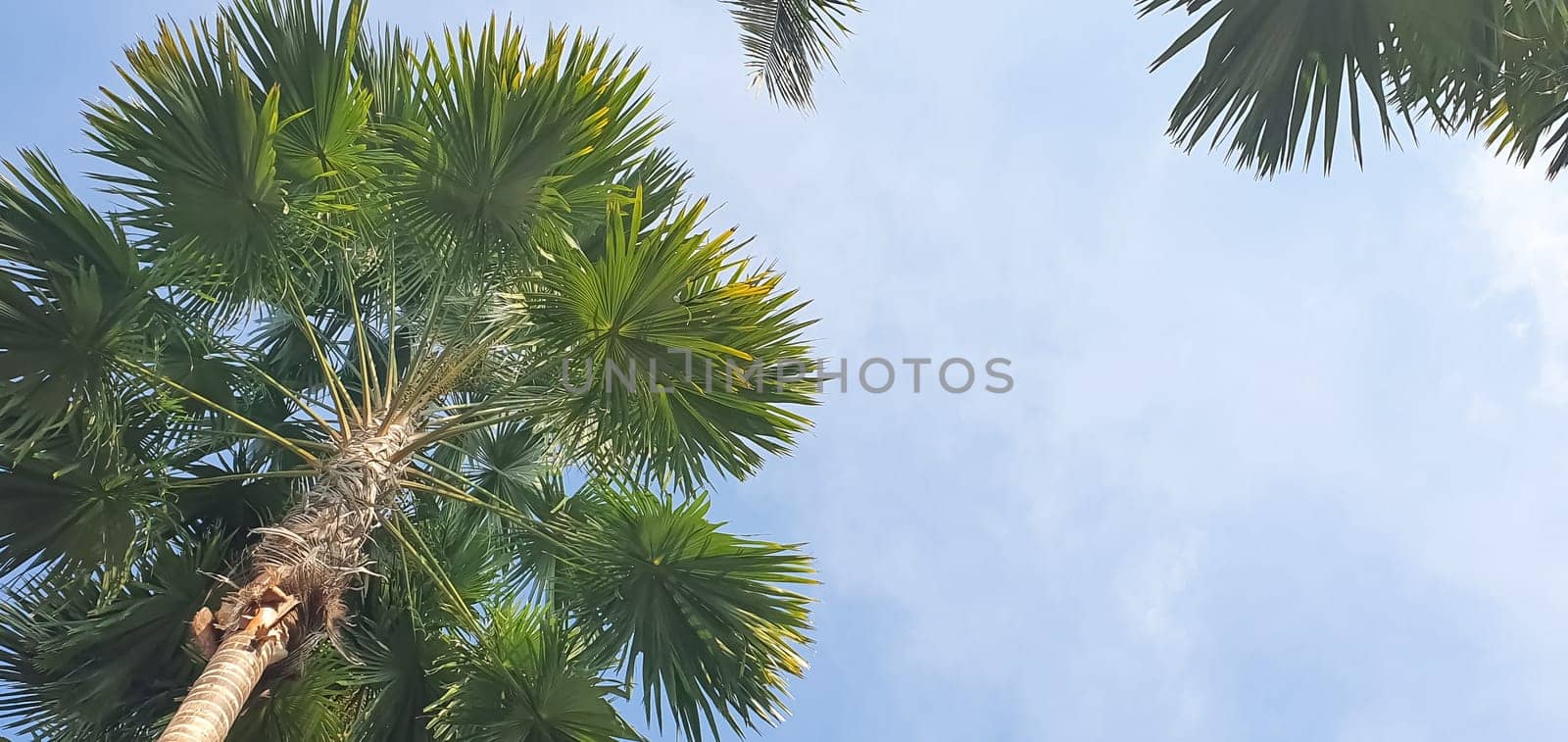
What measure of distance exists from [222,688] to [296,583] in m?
0.52

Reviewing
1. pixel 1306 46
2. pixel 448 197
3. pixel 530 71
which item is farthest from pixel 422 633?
pixel 1306 46

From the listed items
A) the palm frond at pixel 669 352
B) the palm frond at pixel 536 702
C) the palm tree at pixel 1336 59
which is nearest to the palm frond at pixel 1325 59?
the palm tree at pixel 1336 59

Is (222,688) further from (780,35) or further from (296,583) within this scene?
(780,35)

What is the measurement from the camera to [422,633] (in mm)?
4938

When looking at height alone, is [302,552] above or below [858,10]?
below

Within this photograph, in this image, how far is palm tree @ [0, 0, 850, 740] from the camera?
13.3 feet

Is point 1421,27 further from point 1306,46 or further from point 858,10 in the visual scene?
point 858,10

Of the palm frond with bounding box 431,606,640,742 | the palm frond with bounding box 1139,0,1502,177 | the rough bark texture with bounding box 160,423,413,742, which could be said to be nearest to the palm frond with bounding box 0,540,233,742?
the rough bark texture with bounding box 160,423,413,742

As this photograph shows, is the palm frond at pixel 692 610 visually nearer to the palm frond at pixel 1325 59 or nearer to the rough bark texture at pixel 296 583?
the rough bark texture at pixel 296 583

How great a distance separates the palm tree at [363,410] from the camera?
4.04 meters

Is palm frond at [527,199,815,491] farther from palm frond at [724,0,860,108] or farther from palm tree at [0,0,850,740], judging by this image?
palm frond at [724,0,860,108]

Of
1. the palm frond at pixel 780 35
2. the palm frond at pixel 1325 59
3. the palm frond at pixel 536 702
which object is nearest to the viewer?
the palm frond at pixel 1325 59

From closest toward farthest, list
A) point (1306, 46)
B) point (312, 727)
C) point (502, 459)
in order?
point (1306, 46) → point (312, 727) → point (502, 459)

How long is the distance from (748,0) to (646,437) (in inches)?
207
